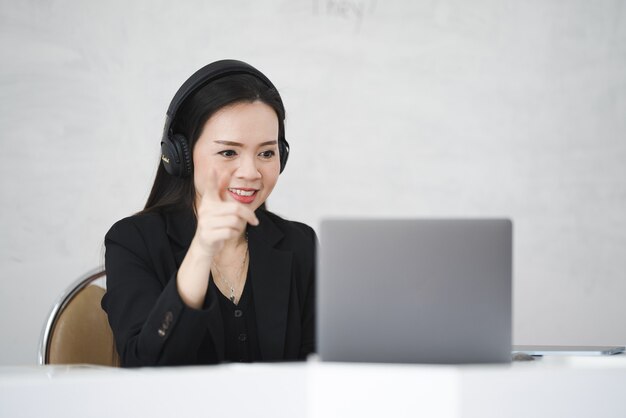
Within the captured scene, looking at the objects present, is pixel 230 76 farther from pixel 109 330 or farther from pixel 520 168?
pixel 520 168

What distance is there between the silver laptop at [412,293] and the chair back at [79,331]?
88cm

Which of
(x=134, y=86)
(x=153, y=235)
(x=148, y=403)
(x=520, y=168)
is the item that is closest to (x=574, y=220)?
(x=520, y=168)

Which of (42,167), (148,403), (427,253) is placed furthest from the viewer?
(42,167)

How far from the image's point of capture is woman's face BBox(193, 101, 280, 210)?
1.56m

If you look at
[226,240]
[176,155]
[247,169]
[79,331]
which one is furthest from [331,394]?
[79,331]

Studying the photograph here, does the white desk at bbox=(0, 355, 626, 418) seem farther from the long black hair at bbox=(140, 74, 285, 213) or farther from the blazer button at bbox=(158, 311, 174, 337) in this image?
the long black hair at bbox=(140, 74, 285, 213)

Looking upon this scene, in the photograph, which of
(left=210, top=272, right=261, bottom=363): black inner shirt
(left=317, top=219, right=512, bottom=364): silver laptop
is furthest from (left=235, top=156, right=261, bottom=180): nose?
(left=317, top=219, right=512, bottom=364): silver laptop

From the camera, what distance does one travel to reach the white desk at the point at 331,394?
85 cm

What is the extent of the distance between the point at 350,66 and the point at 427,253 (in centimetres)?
222

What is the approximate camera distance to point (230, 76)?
1630mm

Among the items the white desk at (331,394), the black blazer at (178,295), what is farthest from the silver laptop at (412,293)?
the black blazer at (178,295)

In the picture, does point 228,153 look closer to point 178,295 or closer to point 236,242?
point 236,242

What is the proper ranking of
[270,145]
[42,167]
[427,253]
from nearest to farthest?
[427,253]
[270,145]
[42,167]

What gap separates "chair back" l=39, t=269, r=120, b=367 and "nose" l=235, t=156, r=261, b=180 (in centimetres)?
45
